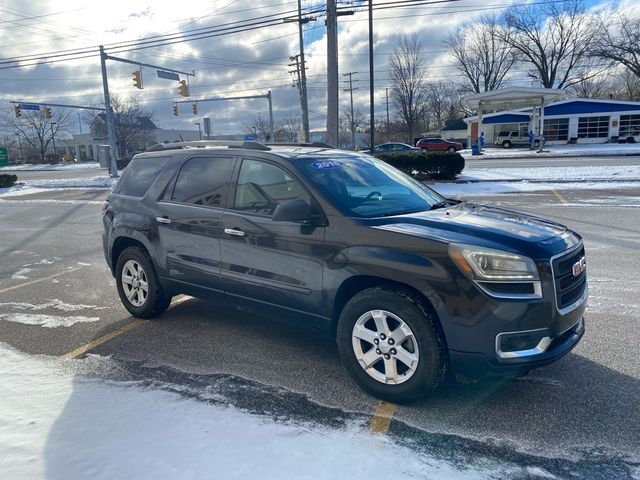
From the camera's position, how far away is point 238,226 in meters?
4.14

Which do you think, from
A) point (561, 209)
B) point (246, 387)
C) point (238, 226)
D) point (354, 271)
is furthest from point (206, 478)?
point (561, 209)

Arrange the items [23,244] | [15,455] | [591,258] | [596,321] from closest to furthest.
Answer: [15,455] → [596,321] → [591,258] → [23,244]

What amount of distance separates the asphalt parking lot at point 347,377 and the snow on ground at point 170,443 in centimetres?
20

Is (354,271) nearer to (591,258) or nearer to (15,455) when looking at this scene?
(15,455)

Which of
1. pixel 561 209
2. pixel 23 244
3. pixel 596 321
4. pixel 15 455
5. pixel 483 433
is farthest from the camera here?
pixel 561 209

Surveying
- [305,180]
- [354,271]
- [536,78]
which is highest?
[536,78]

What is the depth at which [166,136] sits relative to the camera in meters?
89.6

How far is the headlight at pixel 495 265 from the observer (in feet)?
10.0

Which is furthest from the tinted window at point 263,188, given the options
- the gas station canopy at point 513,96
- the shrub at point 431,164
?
the gas station canopy at point 513,96

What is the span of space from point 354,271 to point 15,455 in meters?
2.34

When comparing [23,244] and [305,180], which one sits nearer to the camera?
[305,180]

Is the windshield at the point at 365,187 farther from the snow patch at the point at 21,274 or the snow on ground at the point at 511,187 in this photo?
the snow on ground at the point at 511,187

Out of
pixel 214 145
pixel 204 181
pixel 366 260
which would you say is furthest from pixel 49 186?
pixel 366 260

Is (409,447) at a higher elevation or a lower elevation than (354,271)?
lower
